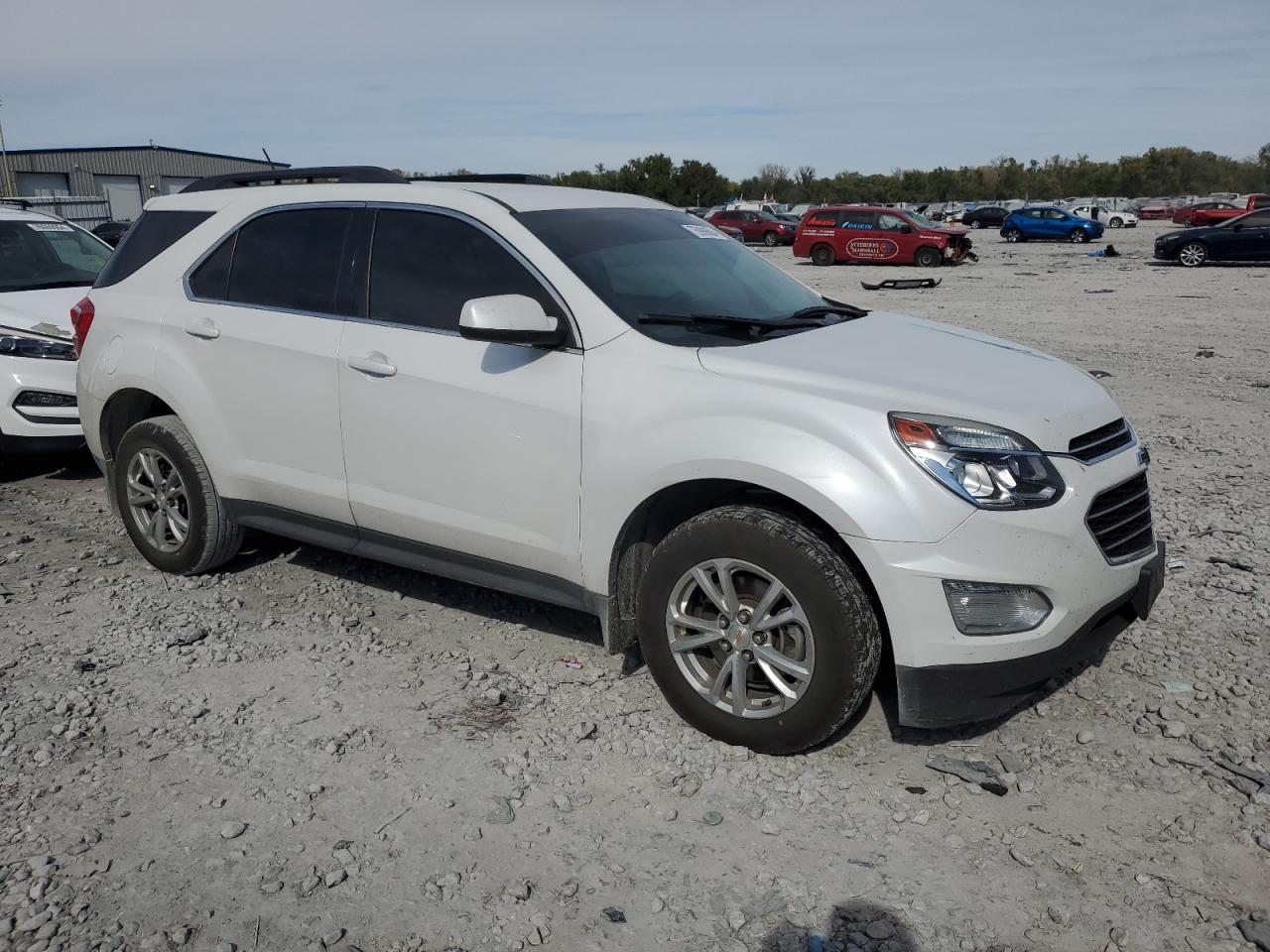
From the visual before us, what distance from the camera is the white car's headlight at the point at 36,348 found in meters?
6.89

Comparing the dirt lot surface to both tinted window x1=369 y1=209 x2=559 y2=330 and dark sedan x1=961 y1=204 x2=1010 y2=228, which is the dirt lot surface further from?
dark sedan x1=961 y1=204 x2=1010 y2=228

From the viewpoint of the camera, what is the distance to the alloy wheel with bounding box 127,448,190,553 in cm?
515

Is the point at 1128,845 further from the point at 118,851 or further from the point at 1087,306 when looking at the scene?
the point at 1087,306

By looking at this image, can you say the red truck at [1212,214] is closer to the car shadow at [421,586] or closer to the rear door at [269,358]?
the car shadow at [421,586]

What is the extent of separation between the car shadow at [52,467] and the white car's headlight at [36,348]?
0.69 metres

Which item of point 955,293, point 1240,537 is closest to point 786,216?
point 955,293

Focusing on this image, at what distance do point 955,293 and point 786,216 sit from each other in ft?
74.8

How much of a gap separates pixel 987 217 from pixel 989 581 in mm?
56354

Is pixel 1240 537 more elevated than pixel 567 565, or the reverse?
pixel 567 565

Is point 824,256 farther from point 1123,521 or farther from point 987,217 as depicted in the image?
point 987,217

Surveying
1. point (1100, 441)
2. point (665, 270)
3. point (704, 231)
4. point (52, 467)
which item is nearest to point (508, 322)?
point (665, 270)

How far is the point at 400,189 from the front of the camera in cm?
443

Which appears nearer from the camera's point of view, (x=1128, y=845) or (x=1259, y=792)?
(x=1128, y=845)

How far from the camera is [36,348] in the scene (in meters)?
6.94
